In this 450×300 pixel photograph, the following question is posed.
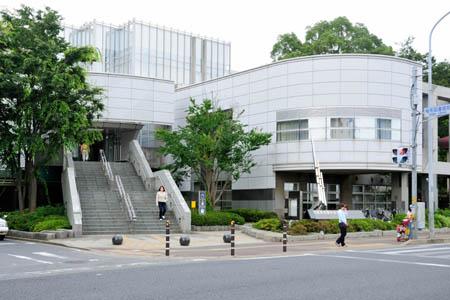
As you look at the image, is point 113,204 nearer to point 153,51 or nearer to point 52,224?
point 52,224

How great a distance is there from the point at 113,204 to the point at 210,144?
7.06 metres

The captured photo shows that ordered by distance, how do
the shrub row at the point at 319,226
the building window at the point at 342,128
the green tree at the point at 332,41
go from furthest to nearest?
the green tree at the point at 332,41, the building window at the point at 342,128, the shrub row at the point at 319,226

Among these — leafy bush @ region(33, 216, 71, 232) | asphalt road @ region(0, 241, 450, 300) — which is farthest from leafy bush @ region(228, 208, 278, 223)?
asphalt road @ region(0, 241, 450, 300)

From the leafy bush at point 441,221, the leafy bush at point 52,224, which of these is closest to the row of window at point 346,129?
the leafy bush at point 441,221

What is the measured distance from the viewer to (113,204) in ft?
104

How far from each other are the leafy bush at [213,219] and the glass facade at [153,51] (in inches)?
2186

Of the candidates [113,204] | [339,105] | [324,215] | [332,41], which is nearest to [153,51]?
[332,41]

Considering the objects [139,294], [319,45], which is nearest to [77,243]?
[139,294]

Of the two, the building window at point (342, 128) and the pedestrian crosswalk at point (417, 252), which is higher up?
the building window at point (342, 128)

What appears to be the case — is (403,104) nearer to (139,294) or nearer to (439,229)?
(439,229)

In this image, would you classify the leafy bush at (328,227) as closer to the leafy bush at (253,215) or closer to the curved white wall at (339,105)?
the leafy bush at (253,215)

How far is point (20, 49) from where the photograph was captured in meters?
30.2

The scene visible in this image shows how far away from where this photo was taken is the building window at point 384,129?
3762 cm

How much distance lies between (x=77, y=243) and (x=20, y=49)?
11.6 meters
